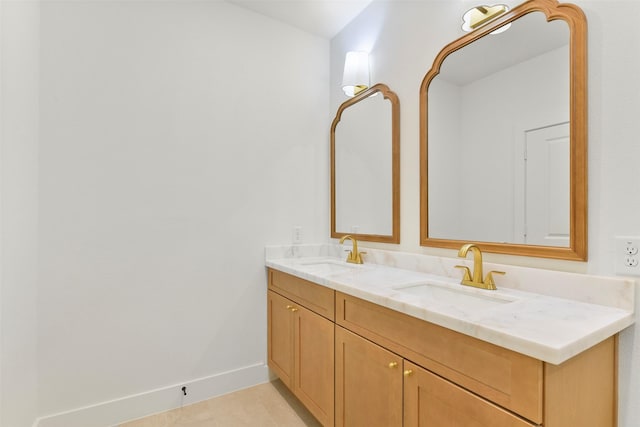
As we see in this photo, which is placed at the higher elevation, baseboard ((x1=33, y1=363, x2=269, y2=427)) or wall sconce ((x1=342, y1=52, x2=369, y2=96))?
wall sconce ((x1=342, y1=52, x2=369, y2=96))

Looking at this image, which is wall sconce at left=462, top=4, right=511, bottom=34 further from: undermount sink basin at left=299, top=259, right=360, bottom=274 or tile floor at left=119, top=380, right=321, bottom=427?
tile floor at left=119, top=380, right=321, bottom=427

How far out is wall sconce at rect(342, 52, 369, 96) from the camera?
83.7 inches

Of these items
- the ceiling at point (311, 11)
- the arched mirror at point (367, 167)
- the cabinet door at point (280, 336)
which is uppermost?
the ceiling at point (311, 11)

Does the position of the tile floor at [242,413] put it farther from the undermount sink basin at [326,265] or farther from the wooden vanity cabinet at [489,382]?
the wooden vanity cabinet at [489,382]

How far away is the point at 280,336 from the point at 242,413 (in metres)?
0.47

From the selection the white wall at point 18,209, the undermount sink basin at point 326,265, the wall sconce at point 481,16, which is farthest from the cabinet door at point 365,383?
the wall sconce at point 481,16

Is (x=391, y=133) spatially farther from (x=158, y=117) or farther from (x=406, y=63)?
(x=158, y=117)

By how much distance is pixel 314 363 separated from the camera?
1657 mm

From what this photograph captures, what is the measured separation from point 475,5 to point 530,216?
101 cm

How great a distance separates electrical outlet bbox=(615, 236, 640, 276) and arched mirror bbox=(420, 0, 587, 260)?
92 millimetres

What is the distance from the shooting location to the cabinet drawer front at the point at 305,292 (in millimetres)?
1562

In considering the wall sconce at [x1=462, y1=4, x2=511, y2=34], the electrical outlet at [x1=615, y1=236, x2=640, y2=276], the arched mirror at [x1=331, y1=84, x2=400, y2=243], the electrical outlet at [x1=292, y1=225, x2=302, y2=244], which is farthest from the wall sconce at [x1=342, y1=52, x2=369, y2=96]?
the electrical outlet at [x1=615, y1=236, x2=640, y2=276]

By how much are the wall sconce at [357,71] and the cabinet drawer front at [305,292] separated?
52.3 inches

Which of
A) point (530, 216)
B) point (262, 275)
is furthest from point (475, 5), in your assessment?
point (262, 275)
